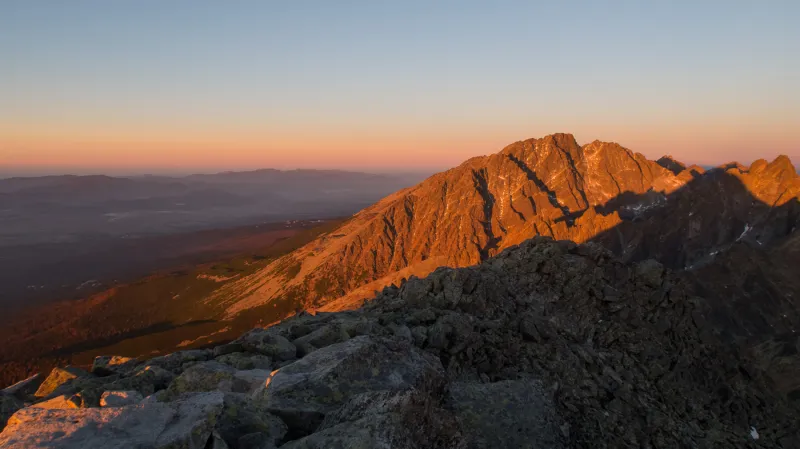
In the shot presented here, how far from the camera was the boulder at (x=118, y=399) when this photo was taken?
12734 millimetres

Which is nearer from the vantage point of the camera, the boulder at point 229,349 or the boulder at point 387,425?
the boulder at point 387,425

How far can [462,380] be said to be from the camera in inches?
802

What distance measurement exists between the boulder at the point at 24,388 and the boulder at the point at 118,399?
9.58 metres

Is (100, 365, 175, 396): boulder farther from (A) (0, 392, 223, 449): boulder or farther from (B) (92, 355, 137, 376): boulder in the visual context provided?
(A) (0, 392, 223, 449): boulder

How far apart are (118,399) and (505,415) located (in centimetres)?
1282

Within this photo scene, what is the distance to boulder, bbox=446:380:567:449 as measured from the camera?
14.4 metres

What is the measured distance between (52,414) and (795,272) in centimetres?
21275

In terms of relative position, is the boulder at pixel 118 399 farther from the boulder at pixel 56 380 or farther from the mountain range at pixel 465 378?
the boulder at pixel 56 380

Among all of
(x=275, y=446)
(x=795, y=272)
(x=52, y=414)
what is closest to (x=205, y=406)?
(x=275, y=446)

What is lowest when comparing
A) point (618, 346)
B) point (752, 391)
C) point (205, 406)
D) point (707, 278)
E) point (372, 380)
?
point (707, 278)

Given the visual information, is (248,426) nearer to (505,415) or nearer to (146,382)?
(505,415)

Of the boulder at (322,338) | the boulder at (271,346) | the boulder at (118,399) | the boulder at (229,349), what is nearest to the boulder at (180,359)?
the boulder at (229,349)

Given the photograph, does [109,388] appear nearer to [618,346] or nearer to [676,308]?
[618,346]

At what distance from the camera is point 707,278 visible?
532ft
